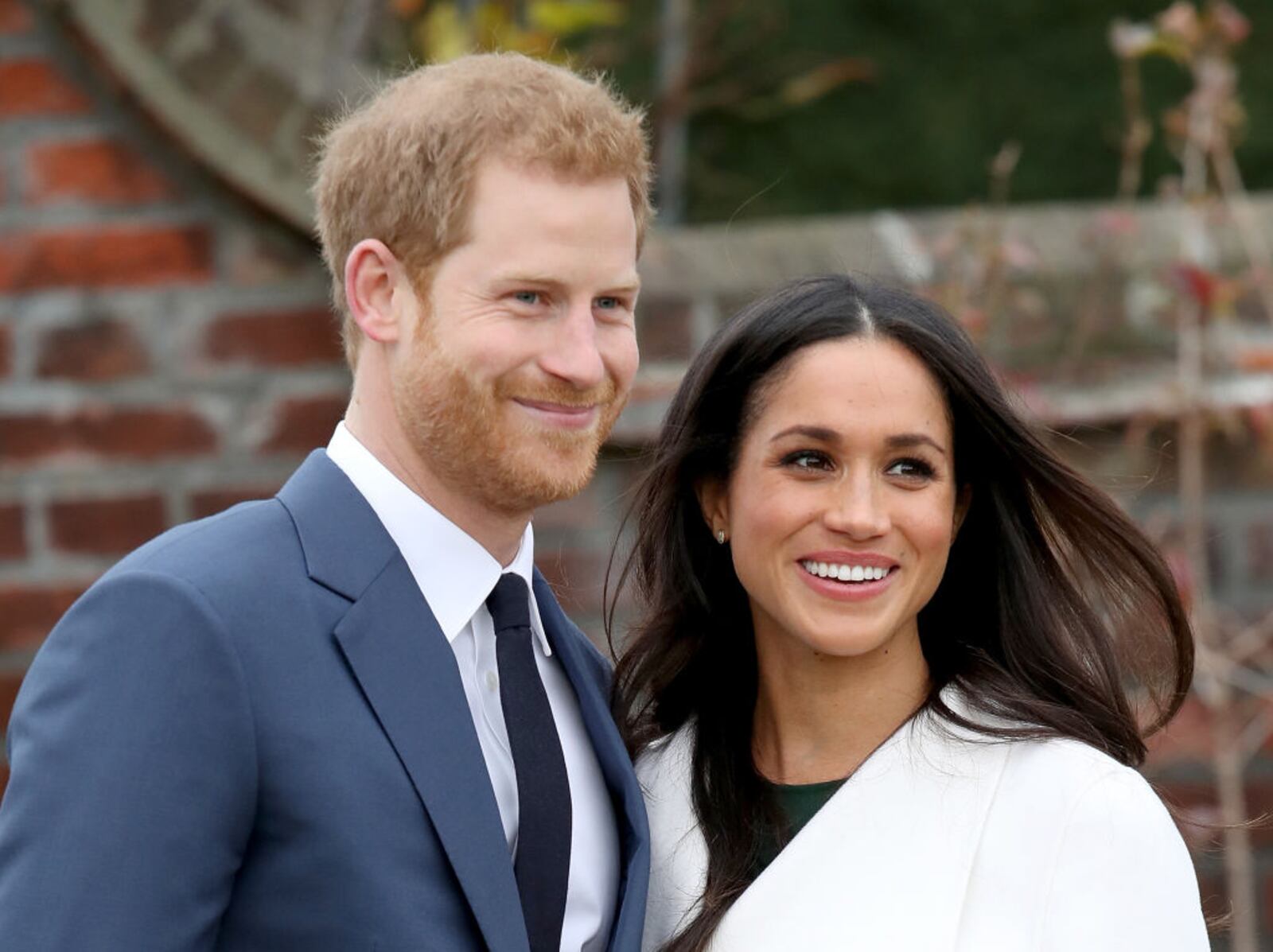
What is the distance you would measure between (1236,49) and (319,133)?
107 inches

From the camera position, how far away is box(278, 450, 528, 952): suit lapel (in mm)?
2307

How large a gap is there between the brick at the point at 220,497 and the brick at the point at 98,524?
0.23ft

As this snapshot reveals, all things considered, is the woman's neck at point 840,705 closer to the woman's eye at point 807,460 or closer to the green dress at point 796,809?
the green dress at point 796,809

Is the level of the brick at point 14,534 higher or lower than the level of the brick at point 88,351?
lower

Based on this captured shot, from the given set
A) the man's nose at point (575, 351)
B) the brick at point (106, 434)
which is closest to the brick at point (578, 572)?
the brick at point (106, 434)

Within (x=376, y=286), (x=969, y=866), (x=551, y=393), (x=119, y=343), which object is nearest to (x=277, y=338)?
(x=119, y=343)

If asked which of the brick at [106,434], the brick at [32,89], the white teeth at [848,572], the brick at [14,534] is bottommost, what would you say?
the brick at [14,534]

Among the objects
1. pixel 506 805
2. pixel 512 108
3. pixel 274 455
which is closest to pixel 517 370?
pixel 512 108

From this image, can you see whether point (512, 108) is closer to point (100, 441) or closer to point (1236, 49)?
point (100, 441)

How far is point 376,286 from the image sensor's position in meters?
2.49

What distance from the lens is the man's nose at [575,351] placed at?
2.45 meters

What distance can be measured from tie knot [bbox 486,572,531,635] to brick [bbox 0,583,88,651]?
131 cm

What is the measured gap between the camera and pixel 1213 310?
4.07 meters

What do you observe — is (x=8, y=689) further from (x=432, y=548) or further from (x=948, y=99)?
(x=948, y=99)
